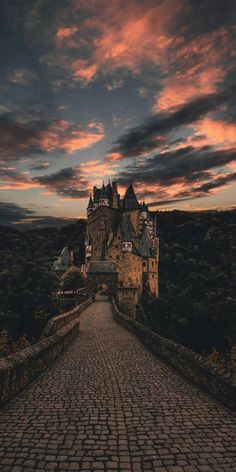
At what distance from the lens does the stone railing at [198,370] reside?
6.75 metres

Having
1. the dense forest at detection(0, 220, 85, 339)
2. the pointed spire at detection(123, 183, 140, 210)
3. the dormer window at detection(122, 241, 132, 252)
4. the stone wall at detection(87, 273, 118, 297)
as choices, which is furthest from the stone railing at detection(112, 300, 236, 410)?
the pointed spire at detection(123, 183, 140, 210)

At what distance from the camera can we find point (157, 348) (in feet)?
39.0

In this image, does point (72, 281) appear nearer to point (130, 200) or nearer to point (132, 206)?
point (132, 206)

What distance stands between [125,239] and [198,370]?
4784 cm

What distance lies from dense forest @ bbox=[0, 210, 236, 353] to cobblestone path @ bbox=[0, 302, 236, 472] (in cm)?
2592

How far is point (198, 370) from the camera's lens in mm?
8164

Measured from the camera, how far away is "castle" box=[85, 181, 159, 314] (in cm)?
5422

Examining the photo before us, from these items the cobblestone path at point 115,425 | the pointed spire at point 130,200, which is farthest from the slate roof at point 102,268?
the pointed spire at point 130,200

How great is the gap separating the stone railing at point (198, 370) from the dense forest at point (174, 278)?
24012 millimetres

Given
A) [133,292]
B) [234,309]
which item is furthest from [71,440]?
[234,309]

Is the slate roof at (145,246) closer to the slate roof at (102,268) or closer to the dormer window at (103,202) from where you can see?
the dormer window at (103,202)

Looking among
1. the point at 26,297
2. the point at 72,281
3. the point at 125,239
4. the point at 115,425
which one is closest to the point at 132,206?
the point at 125,239

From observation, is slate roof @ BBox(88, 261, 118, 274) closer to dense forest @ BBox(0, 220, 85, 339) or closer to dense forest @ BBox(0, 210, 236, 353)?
dense forest @ BBox(0, 220, 85, 339)

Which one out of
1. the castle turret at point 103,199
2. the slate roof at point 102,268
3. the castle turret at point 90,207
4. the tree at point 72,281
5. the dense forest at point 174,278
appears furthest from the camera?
the castle turret at point 90,207
